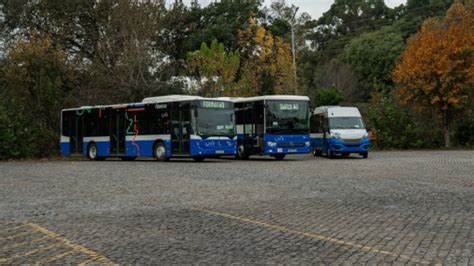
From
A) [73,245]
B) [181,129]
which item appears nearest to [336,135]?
[181,129]

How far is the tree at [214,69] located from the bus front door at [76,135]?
466 inches

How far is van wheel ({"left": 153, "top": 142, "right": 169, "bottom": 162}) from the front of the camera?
2928 centimetres

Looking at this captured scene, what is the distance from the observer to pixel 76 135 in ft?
112

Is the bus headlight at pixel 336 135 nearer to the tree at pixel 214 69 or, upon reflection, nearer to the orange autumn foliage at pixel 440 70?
the orange autumn foliage at pixel 440 70

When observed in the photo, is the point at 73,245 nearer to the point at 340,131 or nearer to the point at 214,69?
the point at 340,131

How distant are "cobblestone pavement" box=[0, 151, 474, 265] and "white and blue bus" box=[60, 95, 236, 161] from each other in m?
10.6

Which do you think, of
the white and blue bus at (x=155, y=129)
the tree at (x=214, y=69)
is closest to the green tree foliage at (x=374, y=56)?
the tree at (x=214, y=69)

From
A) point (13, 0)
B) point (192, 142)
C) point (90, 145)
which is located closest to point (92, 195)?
point (192, 142)

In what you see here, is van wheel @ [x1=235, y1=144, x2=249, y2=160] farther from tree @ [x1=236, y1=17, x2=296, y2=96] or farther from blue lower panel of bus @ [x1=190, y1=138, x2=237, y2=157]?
tree @ [x1=236, y1=17, x2=296, y2=96]

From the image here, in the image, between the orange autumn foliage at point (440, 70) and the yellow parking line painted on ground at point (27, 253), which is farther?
the orange autumn foliage at point (440, 70)

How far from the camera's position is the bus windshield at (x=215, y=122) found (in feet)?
92.3

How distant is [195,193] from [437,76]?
30511mm

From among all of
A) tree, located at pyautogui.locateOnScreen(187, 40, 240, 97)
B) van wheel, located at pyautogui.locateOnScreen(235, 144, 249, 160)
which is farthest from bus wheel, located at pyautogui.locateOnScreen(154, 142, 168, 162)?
tree, located at pyautogui.locateOnScreen(187, 40, 240, 97)

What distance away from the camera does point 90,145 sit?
110 feet
